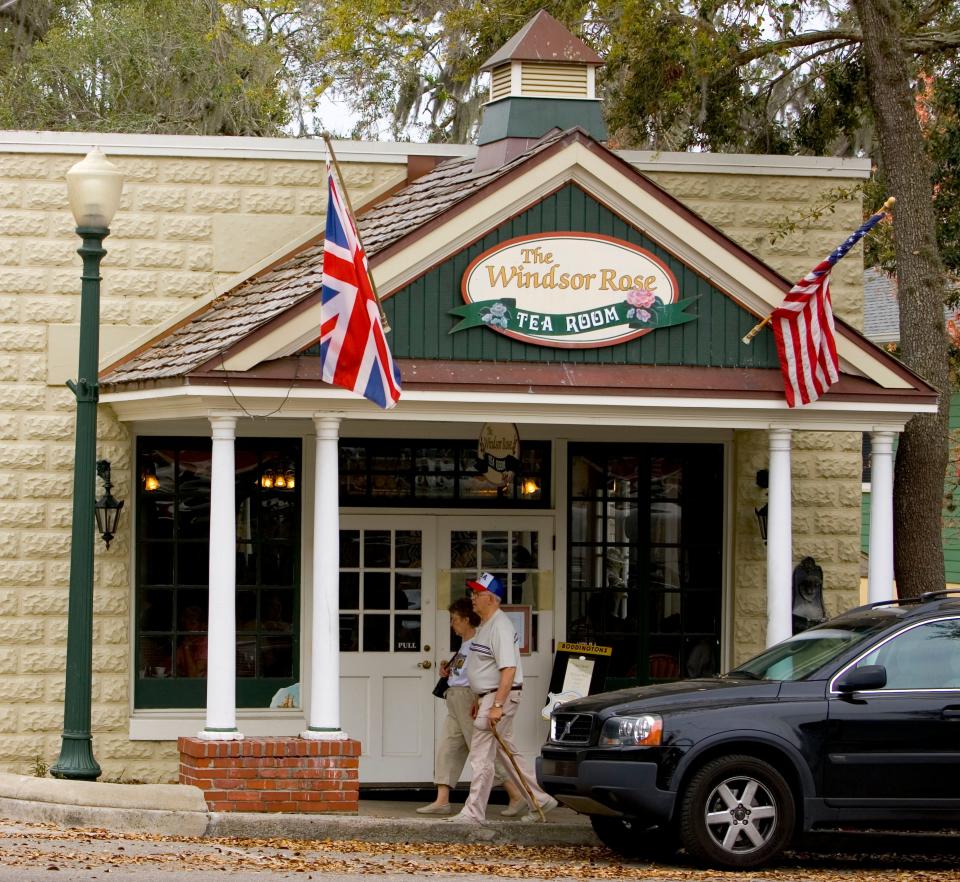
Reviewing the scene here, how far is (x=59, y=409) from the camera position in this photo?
554 inches

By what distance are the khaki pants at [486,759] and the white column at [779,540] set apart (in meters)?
2.00

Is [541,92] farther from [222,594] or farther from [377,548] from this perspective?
[222,594]

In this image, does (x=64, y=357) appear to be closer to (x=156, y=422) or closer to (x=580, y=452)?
(x=156, y=422)

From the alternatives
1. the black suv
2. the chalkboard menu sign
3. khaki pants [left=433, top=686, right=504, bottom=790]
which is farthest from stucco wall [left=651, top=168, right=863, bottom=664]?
the black suv

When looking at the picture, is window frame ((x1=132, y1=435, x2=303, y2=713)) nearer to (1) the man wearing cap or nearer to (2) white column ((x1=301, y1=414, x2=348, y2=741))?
(2) white column ((x1=301, y1=414, x2=348, y2=741))

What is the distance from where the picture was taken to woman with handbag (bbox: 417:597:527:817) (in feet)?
42.0

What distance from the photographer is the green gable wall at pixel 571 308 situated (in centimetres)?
1252

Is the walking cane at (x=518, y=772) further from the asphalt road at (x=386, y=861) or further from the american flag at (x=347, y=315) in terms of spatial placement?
the american flag at (x=347, y=315)

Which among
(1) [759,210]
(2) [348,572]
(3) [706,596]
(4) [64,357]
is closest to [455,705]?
Answer: (2) [348,572]

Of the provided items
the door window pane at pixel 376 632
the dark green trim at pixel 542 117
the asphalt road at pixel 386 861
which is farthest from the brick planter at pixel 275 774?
the dark green trim at pixel 542 117

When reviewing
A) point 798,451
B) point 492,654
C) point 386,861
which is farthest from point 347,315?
point 798,451

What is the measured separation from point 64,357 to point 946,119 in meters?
10.1

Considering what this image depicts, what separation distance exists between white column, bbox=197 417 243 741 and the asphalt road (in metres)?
1.07

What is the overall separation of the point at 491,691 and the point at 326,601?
1377mm
